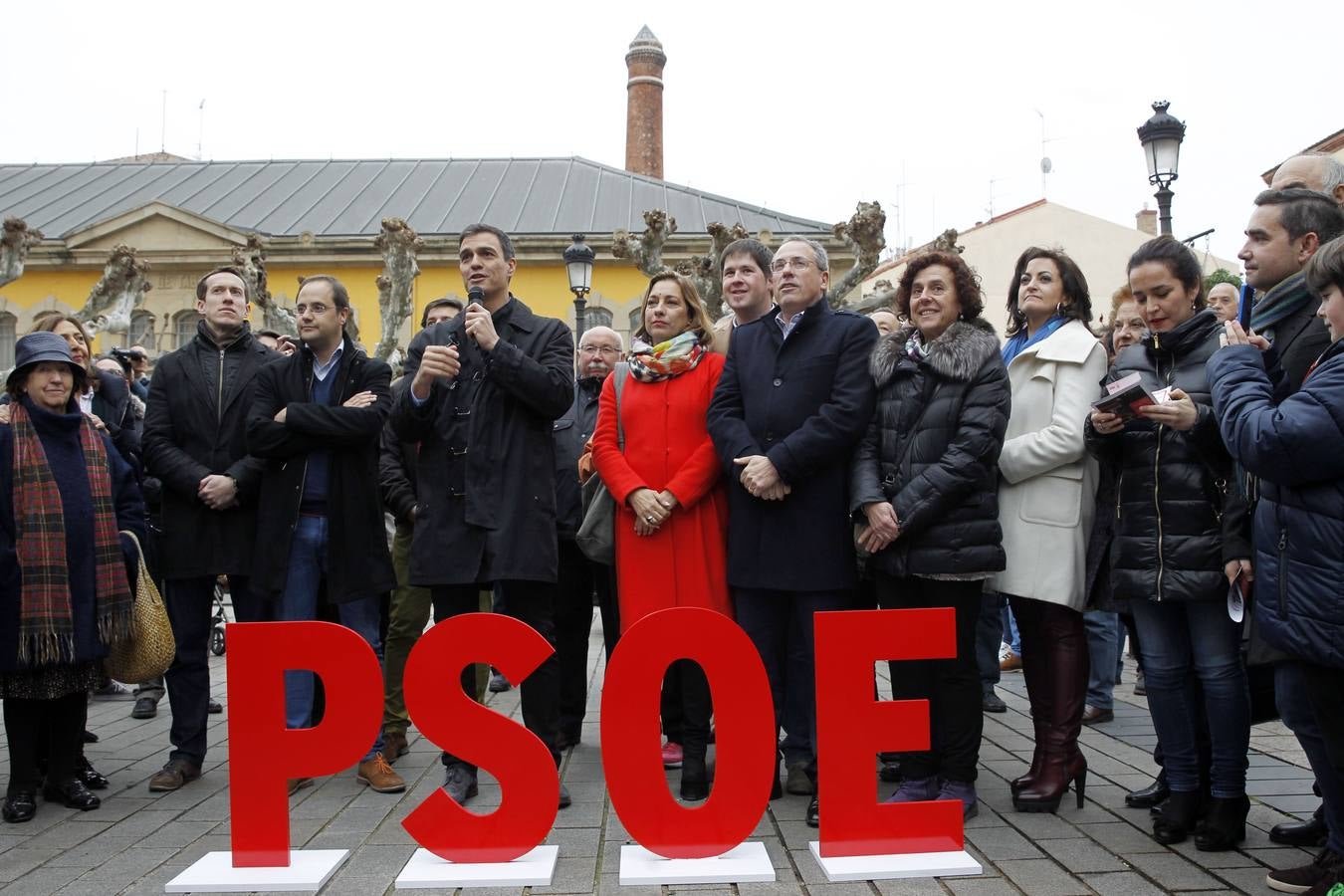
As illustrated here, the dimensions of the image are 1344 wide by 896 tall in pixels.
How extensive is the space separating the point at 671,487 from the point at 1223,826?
2.49 metres

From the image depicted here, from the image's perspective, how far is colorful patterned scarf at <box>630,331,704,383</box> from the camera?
188 inches

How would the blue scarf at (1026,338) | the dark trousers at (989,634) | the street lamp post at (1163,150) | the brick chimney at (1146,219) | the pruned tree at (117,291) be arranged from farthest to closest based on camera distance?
the brick chimney at (1146,219) < the pruned tree at (117,291) < the street lamp post at (1163,150) < the dark trousers at (989,634) < the blue scarf at (1026,338)

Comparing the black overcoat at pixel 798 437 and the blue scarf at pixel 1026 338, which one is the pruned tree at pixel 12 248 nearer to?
the black overcoat at pixel 798 437

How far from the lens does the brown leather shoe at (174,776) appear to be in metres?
4.79

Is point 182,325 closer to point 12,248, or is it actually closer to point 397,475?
point 12,248

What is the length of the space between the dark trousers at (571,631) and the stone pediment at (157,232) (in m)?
27.8

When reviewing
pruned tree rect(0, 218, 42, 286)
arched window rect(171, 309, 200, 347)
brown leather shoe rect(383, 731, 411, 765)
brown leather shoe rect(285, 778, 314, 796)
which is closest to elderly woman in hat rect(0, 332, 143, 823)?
brown leather shoe rect(285, 778, 314, 796)

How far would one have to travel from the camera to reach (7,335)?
105ft

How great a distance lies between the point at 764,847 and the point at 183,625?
3053 millimetres

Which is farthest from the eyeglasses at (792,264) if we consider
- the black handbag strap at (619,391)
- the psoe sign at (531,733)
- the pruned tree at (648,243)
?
the pruned tree at (648,243)

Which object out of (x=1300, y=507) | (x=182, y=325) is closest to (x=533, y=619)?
(x=1300, y=507)

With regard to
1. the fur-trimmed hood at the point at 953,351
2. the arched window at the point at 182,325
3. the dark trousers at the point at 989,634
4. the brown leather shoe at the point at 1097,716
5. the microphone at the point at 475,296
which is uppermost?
the arched window at the point at 182,325

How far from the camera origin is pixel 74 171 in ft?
119

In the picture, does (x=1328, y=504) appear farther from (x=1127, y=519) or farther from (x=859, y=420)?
(x=859, y=420)
